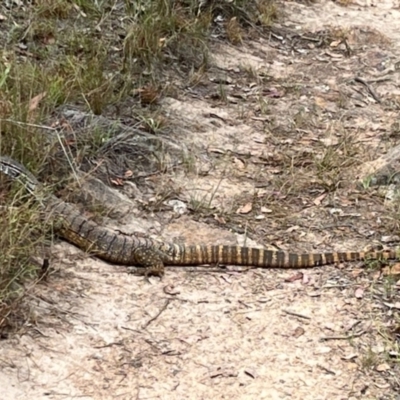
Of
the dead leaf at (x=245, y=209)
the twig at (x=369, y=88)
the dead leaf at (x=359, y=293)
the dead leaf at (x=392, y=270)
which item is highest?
the dead leaf at (x=392, y=270)

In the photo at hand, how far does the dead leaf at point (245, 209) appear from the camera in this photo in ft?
19.6

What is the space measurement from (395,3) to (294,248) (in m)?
5.91

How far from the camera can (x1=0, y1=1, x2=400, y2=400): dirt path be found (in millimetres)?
4168

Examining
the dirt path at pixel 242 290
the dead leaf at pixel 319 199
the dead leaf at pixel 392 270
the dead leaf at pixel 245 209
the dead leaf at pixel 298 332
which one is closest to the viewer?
the dirt path at pixel 242 290

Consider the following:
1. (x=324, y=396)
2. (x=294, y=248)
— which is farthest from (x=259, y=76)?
(x=324, y=396)

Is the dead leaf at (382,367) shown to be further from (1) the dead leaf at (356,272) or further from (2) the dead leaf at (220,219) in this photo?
(2) the dead leaf at (220,219)

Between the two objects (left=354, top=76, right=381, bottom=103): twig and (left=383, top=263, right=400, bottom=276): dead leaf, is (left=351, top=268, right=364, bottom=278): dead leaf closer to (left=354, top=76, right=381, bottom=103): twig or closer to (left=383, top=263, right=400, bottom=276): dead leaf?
(left=383, top=263, right=400, bottom=276): dead leaf

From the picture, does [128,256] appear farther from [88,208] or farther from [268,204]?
[268,204]

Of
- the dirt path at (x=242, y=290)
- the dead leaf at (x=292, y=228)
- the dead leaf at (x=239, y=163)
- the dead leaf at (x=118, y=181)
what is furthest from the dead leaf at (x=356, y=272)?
the dead leaf at (x=118, y=181)

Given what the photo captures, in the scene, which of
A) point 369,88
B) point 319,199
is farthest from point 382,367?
point 369,88

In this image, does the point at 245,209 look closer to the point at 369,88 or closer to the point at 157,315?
the point at 157,315

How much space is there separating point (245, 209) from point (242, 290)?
3.43 ft

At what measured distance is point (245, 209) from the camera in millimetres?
6020

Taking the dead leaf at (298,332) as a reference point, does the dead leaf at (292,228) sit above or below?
below
